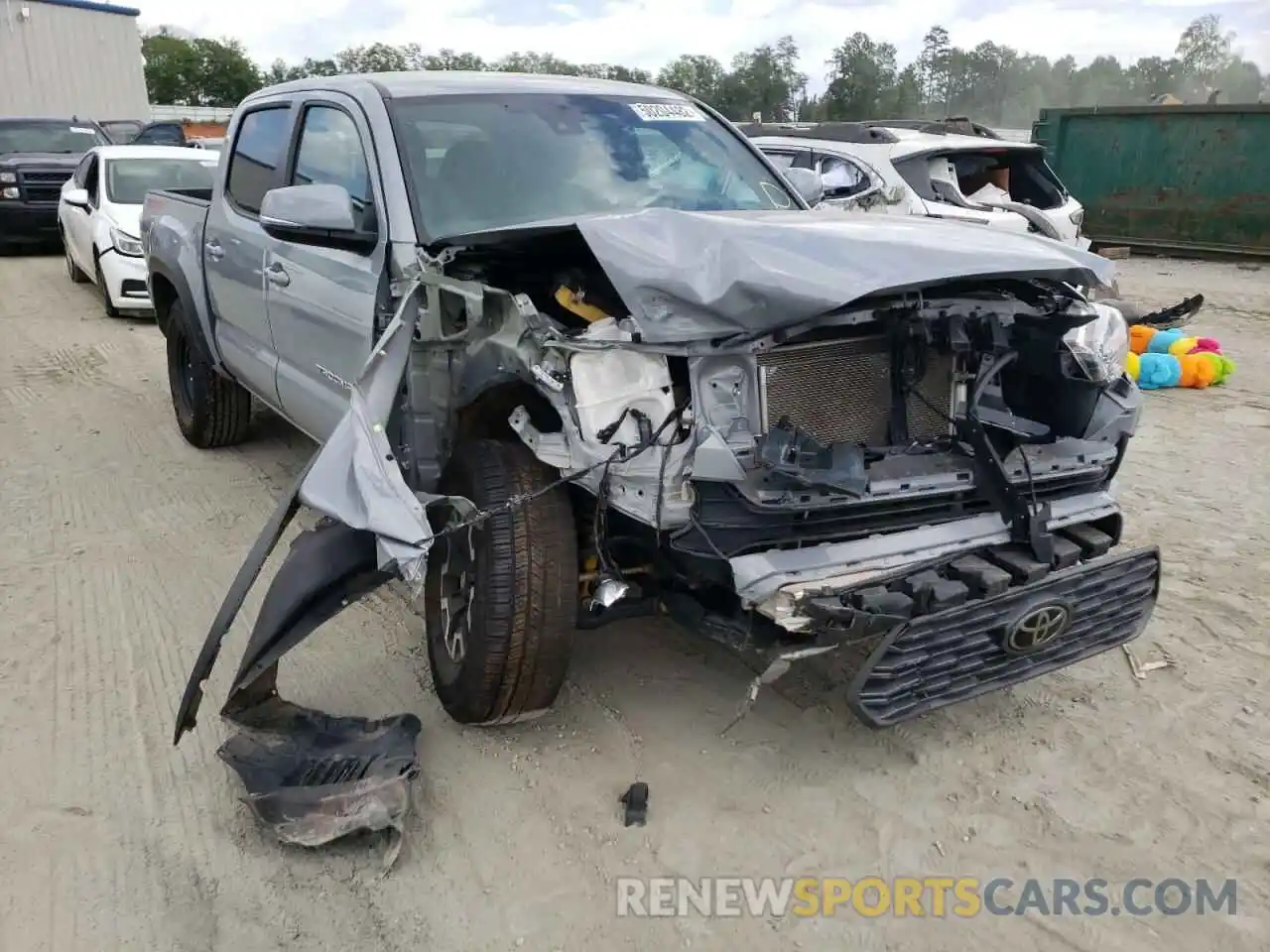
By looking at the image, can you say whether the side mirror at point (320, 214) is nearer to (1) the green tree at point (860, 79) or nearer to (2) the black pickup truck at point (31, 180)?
(2) the black pickup truck at point (31, 180)

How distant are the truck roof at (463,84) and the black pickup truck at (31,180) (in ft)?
39.6

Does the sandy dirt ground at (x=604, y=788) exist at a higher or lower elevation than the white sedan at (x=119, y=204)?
lower

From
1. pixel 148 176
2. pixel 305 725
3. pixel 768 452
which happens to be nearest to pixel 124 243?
pixel 148 176

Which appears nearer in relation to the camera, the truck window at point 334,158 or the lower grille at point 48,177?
the truck window at point 334,158

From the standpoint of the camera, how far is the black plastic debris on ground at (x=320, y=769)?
9.09ft

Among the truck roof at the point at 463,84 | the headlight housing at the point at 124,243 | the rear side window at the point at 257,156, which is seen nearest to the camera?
the truck roof at the point at 463,84

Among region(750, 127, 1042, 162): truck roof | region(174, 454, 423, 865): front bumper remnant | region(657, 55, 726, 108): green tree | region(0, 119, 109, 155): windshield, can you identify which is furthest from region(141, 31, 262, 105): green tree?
region(174, 454, 423, 865): front bumper remnant

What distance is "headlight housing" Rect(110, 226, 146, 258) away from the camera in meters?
9.96

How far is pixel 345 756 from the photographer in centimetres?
299

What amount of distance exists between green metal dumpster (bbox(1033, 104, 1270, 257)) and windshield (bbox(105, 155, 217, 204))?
10408 millimetres

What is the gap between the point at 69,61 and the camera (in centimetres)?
3117

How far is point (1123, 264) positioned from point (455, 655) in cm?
1283

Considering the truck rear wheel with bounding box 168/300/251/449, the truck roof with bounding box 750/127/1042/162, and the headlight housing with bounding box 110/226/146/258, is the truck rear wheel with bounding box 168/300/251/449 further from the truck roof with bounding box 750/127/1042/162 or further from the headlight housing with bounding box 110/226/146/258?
the truck roof with bounding box 750/127/1042/162

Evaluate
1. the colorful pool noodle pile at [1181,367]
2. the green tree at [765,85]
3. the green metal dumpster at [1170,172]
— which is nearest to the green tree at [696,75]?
the green tree at [765,85]
